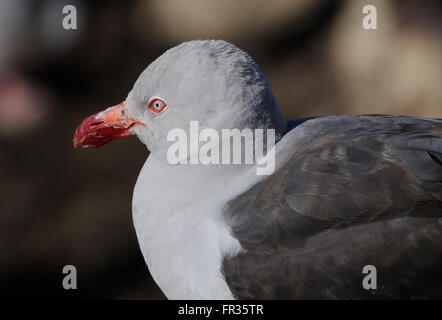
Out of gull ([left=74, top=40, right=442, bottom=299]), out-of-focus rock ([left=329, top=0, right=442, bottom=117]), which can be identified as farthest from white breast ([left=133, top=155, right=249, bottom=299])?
out-of-focus rock ([left=329, top=0, right=442, bottom=117])

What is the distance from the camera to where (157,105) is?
167 centimetres

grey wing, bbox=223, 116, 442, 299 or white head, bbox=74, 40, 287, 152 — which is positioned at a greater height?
white head, bbox=74, 40, 287, 152

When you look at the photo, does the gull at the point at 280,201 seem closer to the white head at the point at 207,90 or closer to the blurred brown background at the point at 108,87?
the white head at the point at 207,90

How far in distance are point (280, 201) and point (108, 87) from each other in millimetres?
2057

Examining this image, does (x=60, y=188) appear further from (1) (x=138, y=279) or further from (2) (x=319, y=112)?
(2) (x=319, y=112)

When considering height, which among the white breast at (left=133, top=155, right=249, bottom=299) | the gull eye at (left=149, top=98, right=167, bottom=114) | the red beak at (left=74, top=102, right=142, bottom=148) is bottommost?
the white breast at (left=133, top=155, right=249, bottom=299)

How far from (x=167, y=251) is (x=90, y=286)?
1.67 metres

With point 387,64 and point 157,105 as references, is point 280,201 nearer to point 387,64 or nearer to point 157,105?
point 157,105

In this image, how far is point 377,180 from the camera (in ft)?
4.72

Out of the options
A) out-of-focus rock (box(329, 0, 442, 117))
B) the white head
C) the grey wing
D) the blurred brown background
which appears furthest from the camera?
out-of-focus rock (box(329, 0, 442, 117))

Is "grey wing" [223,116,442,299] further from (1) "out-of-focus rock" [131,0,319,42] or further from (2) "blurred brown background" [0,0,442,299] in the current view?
(1) "out-of-focus rock" [131,0,319,42]

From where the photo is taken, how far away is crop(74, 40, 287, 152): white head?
61.8 inches

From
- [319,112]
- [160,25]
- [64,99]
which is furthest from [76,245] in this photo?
[319,112]

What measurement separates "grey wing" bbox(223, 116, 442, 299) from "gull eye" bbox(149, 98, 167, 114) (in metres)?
0.40
